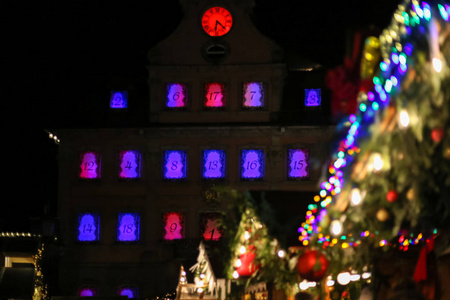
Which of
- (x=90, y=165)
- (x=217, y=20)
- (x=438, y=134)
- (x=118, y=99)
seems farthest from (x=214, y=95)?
(x=438, y=134)

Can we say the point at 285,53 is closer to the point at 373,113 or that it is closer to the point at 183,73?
the point at 183,73

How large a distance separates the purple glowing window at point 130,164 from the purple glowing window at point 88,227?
2.35 meters

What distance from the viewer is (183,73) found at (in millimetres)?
44844

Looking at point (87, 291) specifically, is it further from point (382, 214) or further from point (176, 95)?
point (382, 214)

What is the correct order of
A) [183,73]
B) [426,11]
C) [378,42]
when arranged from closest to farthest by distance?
[426,11]
[378,42]
[183,73]

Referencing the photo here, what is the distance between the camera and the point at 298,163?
1788 inches

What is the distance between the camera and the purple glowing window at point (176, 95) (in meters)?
45.0

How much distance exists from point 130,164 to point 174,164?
6.73 feet

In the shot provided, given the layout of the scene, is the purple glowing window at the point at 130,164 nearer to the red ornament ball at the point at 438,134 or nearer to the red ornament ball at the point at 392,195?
the red ornament ball at the point at 392,195

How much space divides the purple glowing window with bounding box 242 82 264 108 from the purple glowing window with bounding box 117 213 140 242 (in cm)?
732

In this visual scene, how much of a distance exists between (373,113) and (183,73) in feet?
120

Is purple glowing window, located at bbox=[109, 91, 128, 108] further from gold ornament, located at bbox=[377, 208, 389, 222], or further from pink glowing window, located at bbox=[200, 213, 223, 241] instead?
gold ornament, located at bbox=[377, 208, 389, 222]

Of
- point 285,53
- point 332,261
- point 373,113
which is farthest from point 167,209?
point 373,113

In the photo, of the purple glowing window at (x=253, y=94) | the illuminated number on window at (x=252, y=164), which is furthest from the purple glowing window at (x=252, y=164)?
the purple glowing window at (x=253, y=94)
